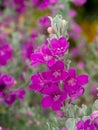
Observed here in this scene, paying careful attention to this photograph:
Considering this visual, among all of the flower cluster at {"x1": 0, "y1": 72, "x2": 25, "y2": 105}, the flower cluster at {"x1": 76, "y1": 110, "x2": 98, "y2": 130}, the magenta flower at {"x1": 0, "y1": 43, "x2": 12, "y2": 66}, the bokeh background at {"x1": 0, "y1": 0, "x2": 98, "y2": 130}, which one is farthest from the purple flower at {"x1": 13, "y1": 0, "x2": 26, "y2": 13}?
the flower cluster at {"x1": 76, "y1": 110, "x2": 98, "y2": 130}

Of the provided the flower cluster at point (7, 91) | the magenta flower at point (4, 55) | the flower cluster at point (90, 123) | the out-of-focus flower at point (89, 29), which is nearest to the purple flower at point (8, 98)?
the flower cluster at point (7, 91)

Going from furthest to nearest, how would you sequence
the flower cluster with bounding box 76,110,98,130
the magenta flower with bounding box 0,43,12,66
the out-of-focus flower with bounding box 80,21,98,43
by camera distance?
the out-of-focus flower with bounding box 80,21,98,43 → the magenta flower with bounding box 0,43,12,66 → the flower cluster with bounding box 76,110,98,130

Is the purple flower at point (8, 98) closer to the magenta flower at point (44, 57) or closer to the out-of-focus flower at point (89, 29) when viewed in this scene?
the magenta flower at point (44, 57)

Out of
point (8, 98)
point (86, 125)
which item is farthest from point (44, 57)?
point (8, 98)

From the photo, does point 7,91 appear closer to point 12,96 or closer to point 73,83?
point 12,96

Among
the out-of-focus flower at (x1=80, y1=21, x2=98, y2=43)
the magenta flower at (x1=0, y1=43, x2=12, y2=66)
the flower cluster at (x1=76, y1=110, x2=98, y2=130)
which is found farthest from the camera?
the out-of-focus flower at (x1=80, y1=21, x2=98, y2=43)

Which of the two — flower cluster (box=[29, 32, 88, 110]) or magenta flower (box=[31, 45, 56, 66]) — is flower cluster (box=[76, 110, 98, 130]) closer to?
flower cluster (box=[29, 32, 88, 110])
